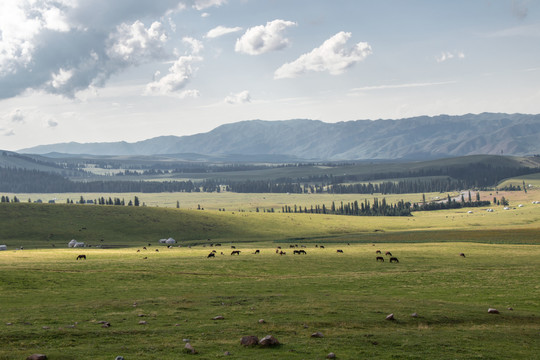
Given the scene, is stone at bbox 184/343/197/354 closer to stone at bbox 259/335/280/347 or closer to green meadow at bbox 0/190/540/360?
green meadow at bbox 0/190/540/360

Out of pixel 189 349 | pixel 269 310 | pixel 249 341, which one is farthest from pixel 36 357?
pixel 269 310

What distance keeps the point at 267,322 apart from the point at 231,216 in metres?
149

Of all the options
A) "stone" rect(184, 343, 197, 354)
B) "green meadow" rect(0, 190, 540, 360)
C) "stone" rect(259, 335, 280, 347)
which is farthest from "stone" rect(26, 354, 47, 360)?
"stone" rect(259, 335, 280, 347)

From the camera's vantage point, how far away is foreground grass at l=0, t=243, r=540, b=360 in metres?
22.5

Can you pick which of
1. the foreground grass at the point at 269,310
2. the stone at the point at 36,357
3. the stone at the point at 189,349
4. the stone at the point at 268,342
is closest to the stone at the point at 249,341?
the stone at the point at 268,342

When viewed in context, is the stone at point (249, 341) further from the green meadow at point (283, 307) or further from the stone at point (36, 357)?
the stone at point (36, 357)

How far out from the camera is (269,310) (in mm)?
31844

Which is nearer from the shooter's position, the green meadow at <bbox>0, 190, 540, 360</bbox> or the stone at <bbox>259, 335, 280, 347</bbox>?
the stone at <bbox>259, 335, 280, 347</bbox>

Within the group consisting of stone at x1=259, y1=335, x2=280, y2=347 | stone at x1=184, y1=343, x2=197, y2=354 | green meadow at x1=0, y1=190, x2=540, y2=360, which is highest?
stone at x1=184, y1=343, x2=197, y2=354

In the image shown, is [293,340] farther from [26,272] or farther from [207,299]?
[26,272]

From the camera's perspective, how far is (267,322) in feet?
92.1

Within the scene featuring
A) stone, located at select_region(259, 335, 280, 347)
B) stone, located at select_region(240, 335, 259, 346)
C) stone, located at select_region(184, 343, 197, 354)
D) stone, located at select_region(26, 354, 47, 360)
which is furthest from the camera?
stone, located at select_region(240, 335, 259, 346)

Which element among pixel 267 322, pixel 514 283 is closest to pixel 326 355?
pixel 267 322

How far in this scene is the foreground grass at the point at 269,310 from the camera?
888 inches
